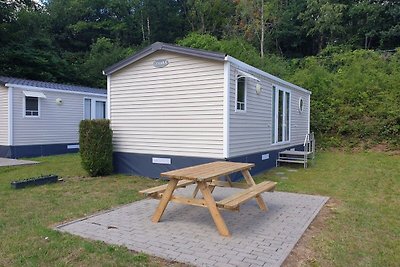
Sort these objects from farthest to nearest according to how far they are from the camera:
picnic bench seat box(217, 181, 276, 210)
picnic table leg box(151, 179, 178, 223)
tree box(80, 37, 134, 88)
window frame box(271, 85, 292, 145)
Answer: tree box(80, 37, 134, 88), window frame box(271, 85, 292, 145), picnic table leg box(151, 179, 178, 223), picnic bench seat box(217, 181, 276, 210)

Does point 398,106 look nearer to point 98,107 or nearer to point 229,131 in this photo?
point 229,131

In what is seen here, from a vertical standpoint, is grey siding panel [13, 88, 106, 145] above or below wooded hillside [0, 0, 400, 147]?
below

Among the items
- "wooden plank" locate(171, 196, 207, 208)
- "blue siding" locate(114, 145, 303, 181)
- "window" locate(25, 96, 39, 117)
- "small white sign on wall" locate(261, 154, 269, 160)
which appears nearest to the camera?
"wooden plank" locate(171, 196, 207, 208)

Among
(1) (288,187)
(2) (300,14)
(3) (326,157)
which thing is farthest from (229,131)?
(2) (300,14)

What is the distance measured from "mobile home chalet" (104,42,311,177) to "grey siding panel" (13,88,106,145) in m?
4.80

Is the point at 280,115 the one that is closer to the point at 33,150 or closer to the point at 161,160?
the point at 161,160

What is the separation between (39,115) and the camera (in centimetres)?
1202

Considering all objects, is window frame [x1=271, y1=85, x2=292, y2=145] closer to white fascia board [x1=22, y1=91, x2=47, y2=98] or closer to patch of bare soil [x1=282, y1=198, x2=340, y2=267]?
patch of bare soil [x1=282, y1=198, x2=340, y2=267]

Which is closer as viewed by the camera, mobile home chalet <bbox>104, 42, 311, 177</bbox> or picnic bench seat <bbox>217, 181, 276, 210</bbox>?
picnic bench seat <bbox>217, 181, 276, 210</bbox>

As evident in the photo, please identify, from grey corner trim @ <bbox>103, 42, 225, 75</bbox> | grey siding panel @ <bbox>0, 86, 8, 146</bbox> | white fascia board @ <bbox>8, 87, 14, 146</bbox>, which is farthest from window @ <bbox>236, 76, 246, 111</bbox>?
grey siding panel @ <bbox>0, 86, 8, 146</bbox>

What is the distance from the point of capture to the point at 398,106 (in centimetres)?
1287

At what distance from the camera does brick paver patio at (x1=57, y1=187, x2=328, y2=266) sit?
10.5 feet

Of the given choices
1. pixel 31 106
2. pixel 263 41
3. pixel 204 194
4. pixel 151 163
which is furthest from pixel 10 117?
pixel 263 41

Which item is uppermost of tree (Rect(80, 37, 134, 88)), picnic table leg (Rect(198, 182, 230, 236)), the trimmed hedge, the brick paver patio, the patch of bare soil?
tree (Rect(80, 37, 134, 88))
